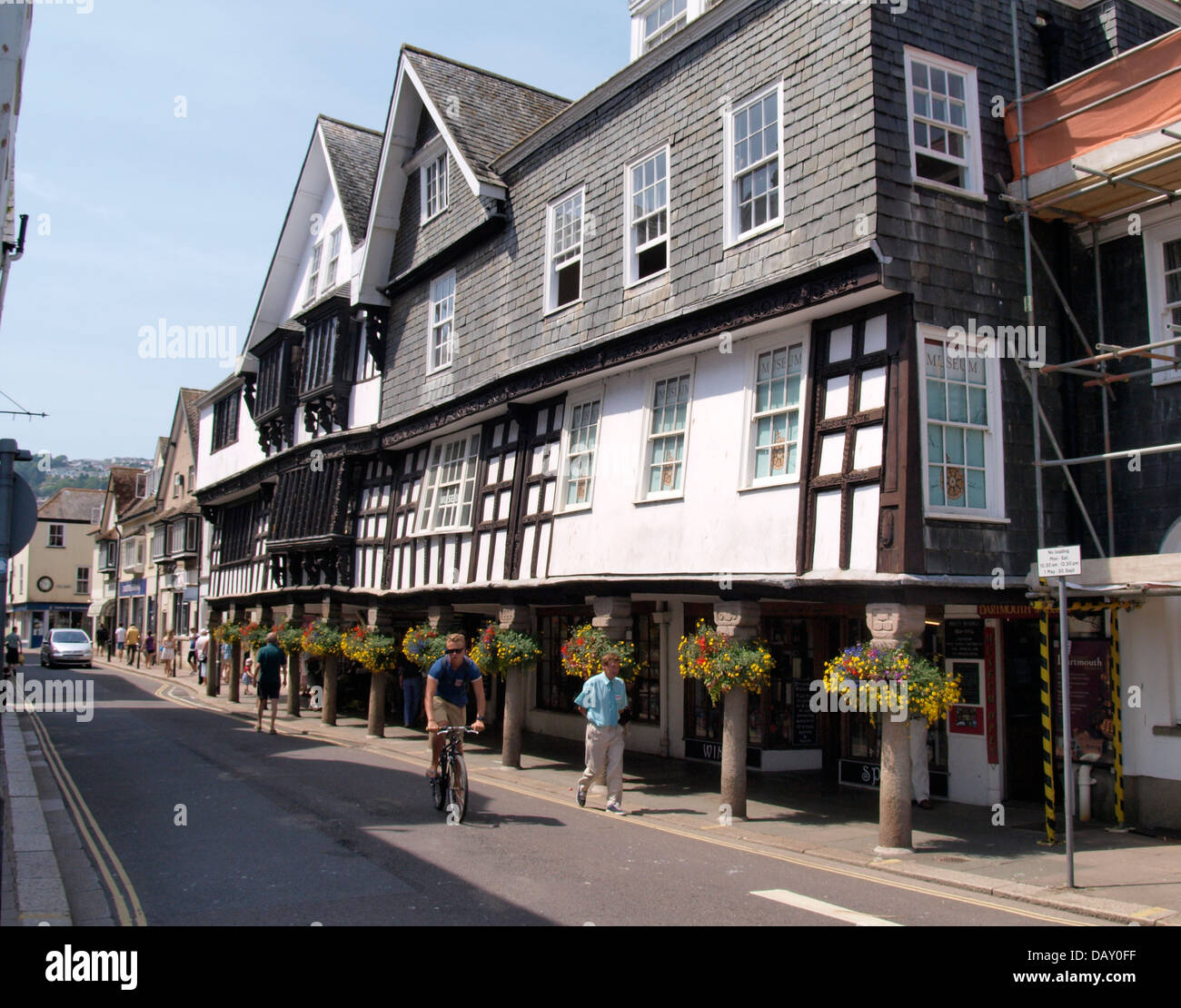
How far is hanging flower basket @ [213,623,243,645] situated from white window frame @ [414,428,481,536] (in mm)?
10172

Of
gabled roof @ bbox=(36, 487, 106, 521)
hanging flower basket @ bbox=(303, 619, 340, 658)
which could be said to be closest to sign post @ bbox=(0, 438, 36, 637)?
hanging flower basket @ bbox=(303, 619, 340, 658)

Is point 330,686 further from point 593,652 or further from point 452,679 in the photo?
point 452,679

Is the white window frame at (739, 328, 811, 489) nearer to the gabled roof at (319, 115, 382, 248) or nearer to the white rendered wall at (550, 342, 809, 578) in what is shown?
the white rendered wall at (550, 342, 809, 578)

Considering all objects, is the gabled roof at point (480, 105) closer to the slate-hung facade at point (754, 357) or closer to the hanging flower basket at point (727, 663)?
the slate-hung facade at point (754, 357)

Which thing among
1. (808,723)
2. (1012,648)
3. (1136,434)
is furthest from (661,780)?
(1136,434)

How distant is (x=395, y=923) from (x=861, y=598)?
5979 mm

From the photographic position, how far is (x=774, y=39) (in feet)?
42.7

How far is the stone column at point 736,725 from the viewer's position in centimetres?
1234

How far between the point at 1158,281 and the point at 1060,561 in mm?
5231

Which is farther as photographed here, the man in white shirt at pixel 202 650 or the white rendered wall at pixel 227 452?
the man in white shirt at pixel 202 650

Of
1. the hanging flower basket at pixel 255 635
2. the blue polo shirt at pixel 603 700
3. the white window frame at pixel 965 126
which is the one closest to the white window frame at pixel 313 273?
the hanging flower basket at pixel 255 635

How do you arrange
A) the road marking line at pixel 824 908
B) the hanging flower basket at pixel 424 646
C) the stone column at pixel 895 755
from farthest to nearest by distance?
the hanging flower basket at pixel 424 646
the stone column at pixel 895 755
the road marking line at pixel 824 908

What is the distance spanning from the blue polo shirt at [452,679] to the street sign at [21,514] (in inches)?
202
